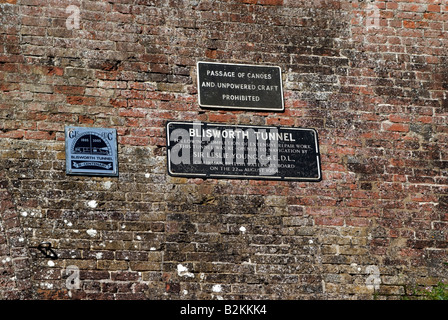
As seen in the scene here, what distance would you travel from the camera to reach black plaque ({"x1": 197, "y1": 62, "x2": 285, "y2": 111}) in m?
7.13

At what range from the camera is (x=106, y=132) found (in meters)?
6.78

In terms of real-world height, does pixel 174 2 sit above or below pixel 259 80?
above

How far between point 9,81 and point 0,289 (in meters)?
1.90

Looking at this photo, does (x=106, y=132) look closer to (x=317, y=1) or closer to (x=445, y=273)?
(x=317, y=1)

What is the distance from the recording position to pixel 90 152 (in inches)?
263

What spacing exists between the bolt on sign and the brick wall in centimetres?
8
